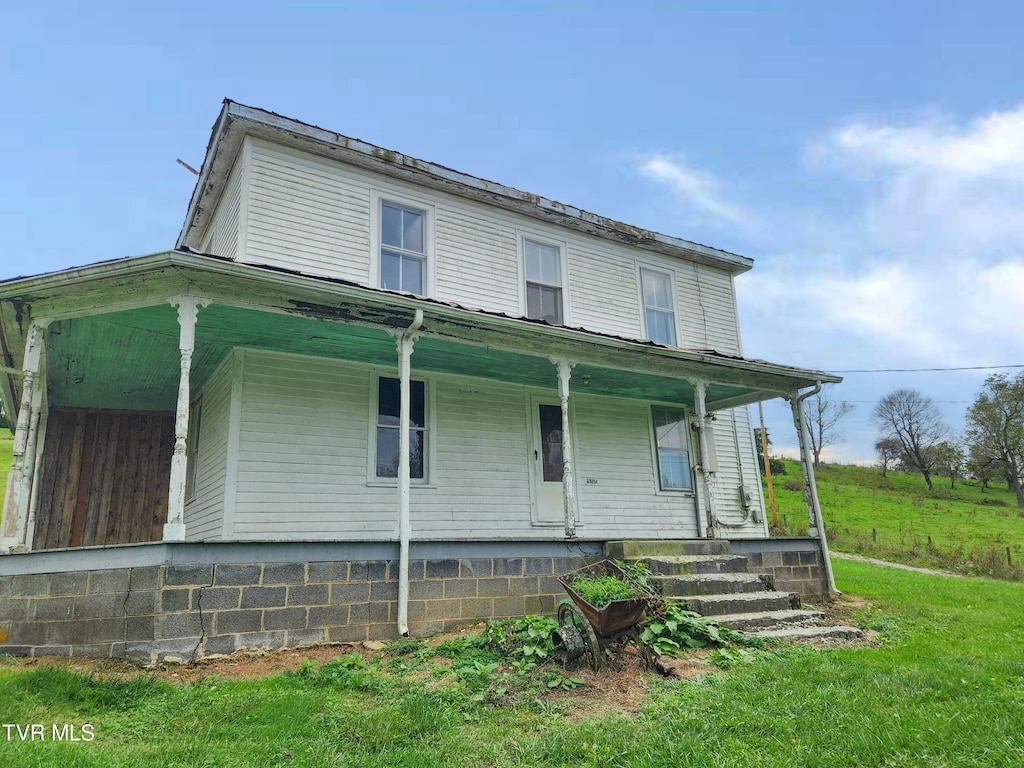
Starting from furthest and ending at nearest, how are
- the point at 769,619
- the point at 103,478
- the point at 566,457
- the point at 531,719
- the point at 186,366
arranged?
the point at 103,478
the point at 566,457
the point at 769,619
the point at 186,366
the point at 531,719

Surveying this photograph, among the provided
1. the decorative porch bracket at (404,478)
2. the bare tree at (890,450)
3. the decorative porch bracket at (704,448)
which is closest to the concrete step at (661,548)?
the decorative porch bracket at (704,448)

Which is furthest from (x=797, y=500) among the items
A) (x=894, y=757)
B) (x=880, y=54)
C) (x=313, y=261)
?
(x=894, y=757)

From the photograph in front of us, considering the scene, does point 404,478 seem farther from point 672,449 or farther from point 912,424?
point 912,424

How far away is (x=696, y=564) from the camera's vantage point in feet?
25.3

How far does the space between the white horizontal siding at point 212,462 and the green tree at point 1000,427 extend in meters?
46.2

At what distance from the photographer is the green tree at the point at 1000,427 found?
40438mm

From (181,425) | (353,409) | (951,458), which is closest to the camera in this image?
(181,425)

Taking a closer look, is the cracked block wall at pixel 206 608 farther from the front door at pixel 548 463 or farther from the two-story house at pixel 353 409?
the front door at pixel 548 463

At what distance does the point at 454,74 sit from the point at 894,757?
928 inches

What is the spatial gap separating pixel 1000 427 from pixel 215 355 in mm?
48429

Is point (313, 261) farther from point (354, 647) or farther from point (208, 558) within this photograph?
point (354, 647)

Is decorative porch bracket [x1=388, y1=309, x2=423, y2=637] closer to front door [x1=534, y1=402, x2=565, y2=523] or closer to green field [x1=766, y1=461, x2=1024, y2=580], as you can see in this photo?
front door [x1=534, y1=402, x2=565, y2=523]

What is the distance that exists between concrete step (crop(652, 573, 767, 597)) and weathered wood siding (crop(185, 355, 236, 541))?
514cm

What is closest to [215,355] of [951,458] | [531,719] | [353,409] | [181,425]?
[353,409]
